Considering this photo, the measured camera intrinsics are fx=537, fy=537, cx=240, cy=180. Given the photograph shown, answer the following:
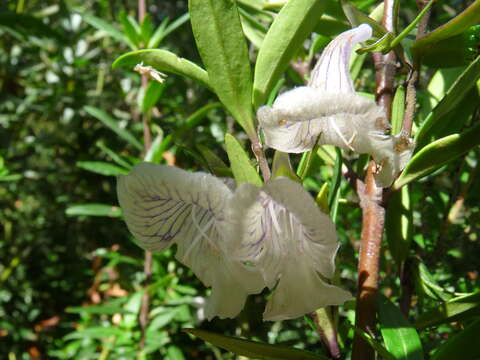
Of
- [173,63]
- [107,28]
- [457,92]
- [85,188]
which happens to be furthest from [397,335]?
[85,188]

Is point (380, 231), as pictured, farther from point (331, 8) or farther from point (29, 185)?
point (29, 185)

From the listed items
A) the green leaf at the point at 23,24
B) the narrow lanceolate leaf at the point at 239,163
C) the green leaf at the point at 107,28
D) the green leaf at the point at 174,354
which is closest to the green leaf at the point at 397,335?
the narrow lanceolate leaf at the point at 239,163

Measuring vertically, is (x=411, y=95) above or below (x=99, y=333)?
above

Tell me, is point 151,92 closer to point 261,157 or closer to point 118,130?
point 118,130

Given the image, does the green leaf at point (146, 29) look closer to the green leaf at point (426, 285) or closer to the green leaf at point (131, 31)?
the green leaf at point (131, 31)

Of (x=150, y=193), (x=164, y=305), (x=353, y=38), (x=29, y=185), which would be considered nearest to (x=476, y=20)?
(x=353, y=38)

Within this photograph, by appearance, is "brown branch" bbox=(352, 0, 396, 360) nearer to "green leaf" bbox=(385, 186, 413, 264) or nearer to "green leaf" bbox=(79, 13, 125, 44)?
"green leaf" bbox=(385, 186, 413, 264)

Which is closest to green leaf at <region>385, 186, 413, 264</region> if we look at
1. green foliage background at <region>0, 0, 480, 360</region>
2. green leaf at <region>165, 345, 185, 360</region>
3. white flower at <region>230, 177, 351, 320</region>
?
white flower at <region>230, 177, 351, 320</region>

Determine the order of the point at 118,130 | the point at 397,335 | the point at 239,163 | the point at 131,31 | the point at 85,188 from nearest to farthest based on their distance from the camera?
1. the point at 239,163
2. the point at 397,335
3. the point at 131,31
4. the point at 118,130
5. the point at 85,188
